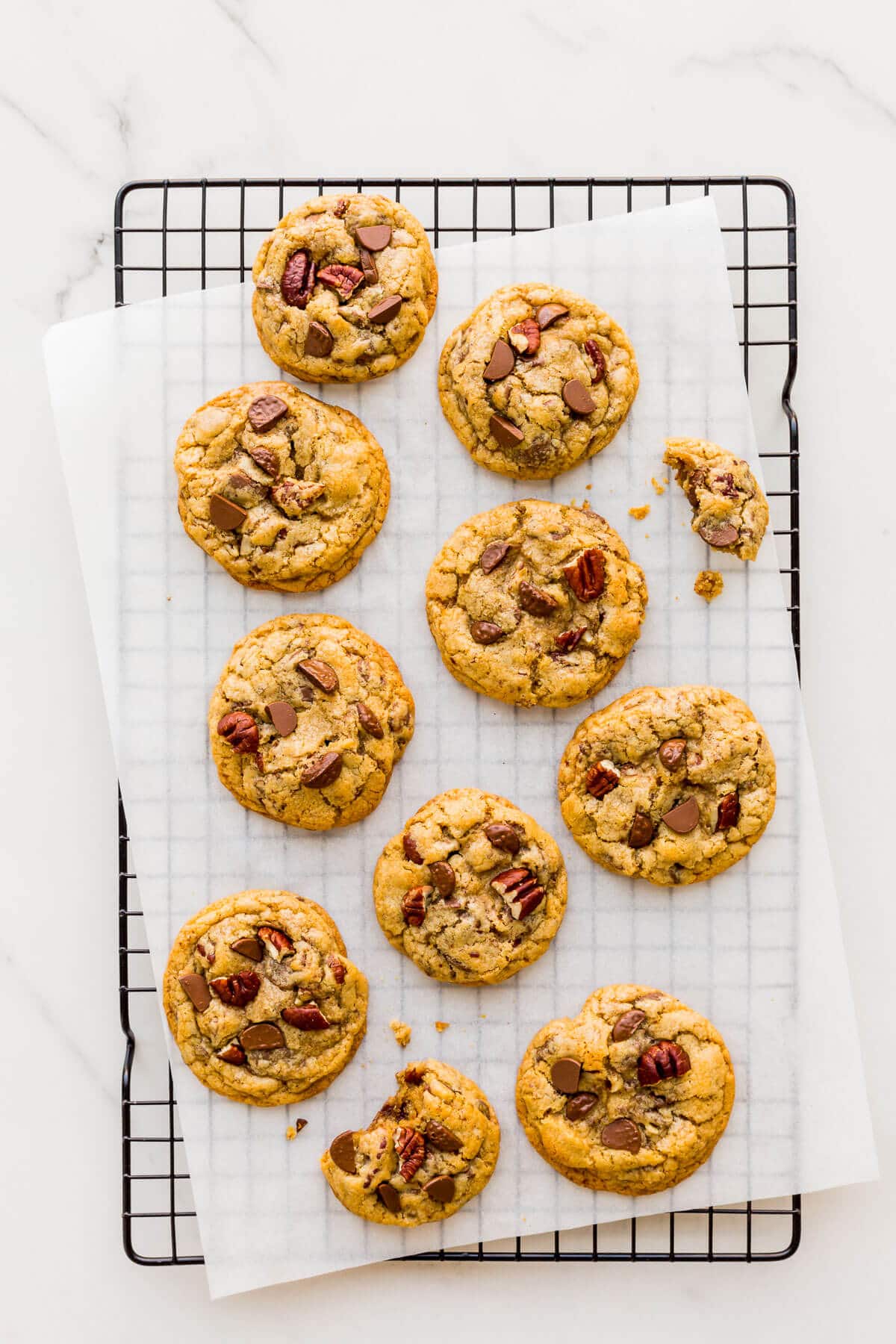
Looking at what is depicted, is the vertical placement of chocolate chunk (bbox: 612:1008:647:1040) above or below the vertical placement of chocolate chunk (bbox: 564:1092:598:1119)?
above

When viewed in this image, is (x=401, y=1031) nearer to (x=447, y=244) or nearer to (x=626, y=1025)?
(x=626, y=1025)

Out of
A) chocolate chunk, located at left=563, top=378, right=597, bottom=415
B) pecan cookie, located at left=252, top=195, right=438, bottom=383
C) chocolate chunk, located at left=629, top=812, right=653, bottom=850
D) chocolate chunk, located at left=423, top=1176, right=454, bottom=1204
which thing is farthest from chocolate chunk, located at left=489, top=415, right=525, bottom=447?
chocolate chunk, located at left=423, top=1176, right=454, bottom=1204

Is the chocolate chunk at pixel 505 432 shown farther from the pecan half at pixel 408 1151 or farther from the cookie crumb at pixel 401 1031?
the pecan half at pixel 408 1151

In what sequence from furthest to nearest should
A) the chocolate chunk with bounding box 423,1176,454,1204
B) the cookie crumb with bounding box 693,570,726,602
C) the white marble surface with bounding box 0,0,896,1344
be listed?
the white marble surface with bounding box 0,0,896,1344 → the cookie crumb with bounding box 693,570,726,602 → the chocolate chunk with bounding box 423,1176,454,1204

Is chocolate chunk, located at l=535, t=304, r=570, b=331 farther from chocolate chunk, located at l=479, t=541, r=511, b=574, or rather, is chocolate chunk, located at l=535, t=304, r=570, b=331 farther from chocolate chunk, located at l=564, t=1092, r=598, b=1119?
chocolate chunk, located at l=564, t=1092, r=598, b=1119

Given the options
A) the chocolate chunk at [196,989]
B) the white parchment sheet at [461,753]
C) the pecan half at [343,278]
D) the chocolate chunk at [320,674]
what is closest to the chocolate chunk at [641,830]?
the white parchment sheet at [461,753]
